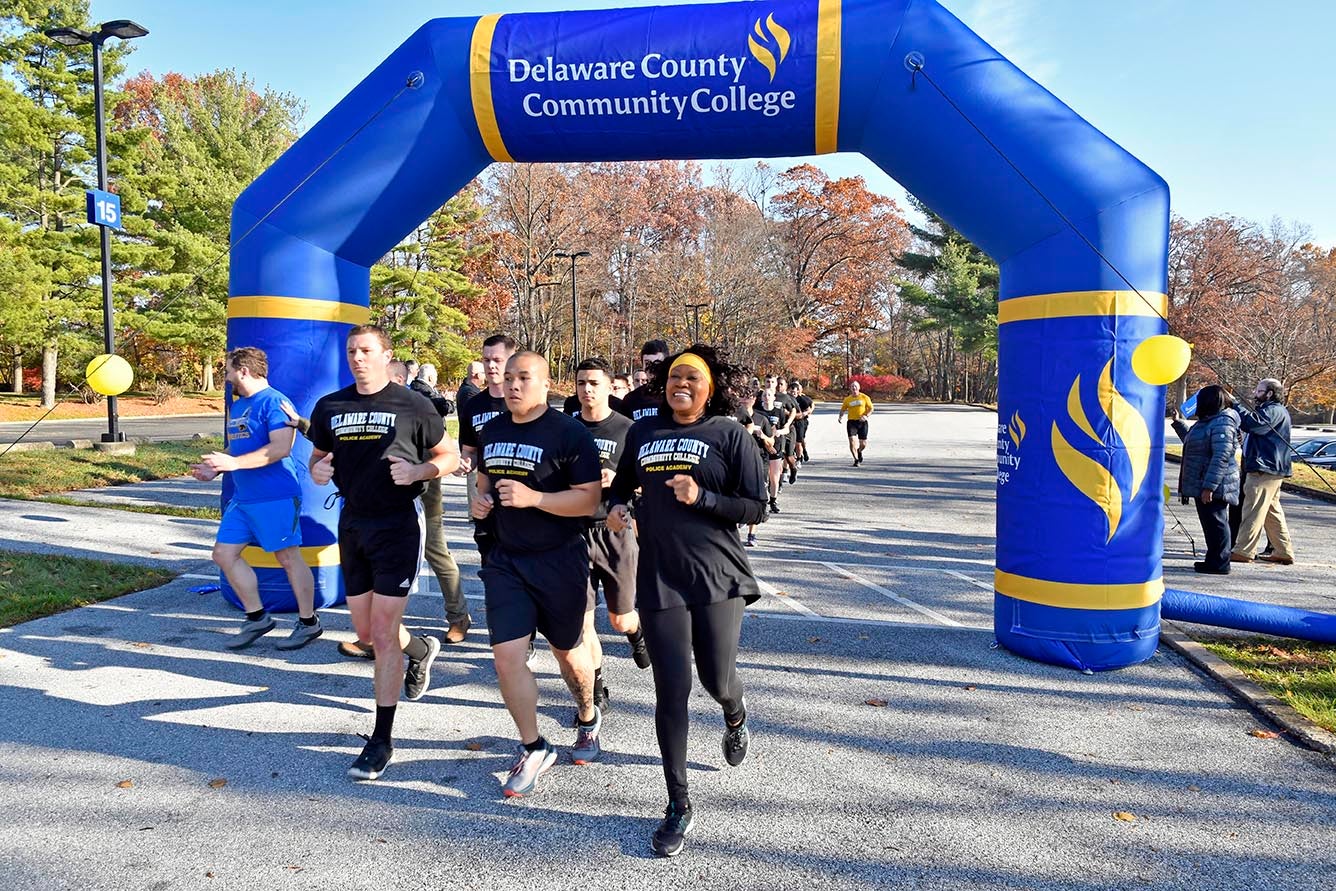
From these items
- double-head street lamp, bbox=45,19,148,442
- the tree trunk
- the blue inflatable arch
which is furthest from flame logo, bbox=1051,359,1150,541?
the tree trunk

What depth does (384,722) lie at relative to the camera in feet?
12.7

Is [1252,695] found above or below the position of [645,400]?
below

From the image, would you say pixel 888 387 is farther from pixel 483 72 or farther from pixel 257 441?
pixel 257 441

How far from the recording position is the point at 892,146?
18.6ft

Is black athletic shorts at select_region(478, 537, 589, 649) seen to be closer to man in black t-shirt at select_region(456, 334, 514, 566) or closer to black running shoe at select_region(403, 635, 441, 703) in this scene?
black running shoe at select_region(403, 635, 441, 703)

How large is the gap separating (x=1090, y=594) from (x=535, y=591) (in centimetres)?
354

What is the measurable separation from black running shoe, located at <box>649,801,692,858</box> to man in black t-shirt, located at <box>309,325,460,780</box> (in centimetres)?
137

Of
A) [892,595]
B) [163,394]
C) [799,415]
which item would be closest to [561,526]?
[892,595]

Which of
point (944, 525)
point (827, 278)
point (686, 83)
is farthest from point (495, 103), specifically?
point (827, 278)

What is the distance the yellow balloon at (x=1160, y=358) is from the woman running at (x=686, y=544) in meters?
2.63

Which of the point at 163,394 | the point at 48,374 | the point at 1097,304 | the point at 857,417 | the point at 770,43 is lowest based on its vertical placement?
the point at 857,417

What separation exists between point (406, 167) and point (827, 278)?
195 ft

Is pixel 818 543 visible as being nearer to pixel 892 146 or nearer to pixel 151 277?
pixel 892 146

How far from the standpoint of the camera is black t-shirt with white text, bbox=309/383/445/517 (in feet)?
13.1
